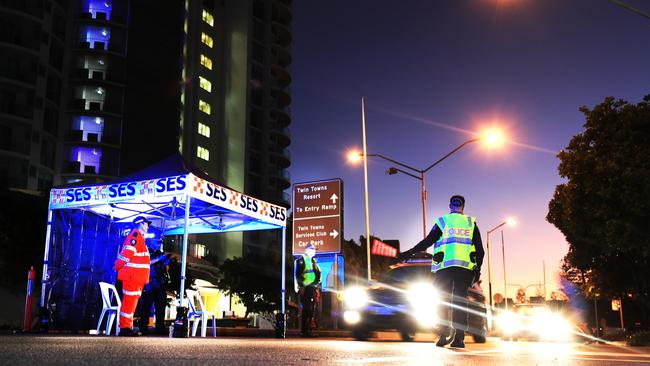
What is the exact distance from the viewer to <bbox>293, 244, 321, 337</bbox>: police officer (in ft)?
50.7

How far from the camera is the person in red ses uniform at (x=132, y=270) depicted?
12.2 meters

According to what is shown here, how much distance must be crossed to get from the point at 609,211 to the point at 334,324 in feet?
39.6

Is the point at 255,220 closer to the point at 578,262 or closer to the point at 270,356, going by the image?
the point at 270,356

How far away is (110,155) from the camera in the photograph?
65.4 meters

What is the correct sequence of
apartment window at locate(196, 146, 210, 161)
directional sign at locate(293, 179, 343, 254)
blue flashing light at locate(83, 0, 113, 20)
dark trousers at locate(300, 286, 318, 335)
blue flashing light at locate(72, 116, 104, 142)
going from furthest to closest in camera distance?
apartment window at locate(196, 146, 210, 161)
blue flashing light at locate(83, 0, 113, 20)
blue flashing light at locate(72, 116, 104, 142)
directional sign at locate(293, 179, 343, 254)
dark trousers at locate(300, 286, 318, 335)

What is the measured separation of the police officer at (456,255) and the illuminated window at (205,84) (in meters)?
65.2

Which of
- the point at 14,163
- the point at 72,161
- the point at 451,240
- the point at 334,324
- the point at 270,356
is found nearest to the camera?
the point at 270,356

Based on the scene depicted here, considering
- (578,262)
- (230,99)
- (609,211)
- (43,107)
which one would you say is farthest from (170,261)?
(230,99)

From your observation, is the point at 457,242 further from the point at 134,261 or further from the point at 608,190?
the point at 608,190

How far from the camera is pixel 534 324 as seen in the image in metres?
26.7

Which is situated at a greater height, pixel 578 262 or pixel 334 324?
pixel 578 262

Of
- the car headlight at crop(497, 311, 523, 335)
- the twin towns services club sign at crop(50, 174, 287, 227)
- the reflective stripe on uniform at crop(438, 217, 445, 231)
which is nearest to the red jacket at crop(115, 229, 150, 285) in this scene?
the twin towns services club sign at crop(50, 174, 287, 227)

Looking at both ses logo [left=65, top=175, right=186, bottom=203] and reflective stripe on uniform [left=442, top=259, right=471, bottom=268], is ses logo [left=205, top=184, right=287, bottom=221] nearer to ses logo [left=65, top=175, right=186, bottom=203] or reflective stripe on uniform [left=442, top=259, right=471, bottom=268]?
ses logo [left=65, top=175, right=186, bottom=203]

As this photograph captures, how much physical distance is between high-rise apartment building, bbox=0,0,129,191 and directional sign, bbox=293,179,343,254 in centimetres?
3808
